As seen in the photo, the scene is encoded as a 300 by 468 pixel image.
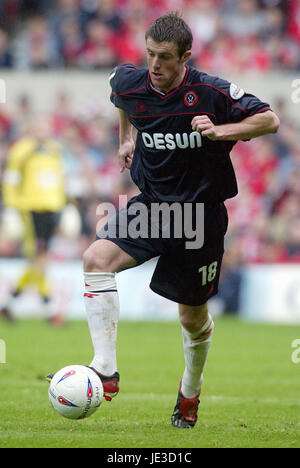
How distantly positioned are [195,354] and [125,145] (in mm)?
1568

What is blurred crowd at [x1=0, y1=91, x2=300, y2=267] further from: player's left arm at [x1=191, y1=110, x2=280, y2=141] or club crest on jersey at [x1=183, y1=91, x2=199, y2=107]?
player's left arm at [x1=191, y1=110, x2=280, y2=141]

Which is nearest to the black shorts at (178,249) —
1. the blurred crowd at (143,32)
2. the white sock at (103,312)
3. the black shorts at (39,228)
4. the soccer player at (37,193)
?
the white sock at (103,312)

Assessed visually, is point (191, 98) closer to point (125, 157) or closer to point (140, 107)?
point (140, 107)

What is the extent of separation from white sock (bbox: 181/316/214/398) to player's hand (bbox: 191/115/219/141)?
4.85 ft

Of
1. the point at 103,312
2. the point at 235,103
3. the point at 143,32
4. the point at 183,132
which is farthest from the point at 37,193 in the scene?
the point at 235,103

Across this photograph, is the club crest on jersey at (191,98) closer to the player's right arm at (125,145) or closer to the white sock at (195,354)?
the player's right arm at (125,145)

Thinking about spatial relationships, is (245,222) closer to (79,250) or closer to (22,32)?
(79,250)

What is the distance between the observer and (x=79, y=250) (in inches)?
621

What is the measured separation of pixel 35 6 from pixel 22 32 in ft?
3.67

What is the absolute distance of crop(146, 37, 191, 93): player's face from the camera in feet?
17.3

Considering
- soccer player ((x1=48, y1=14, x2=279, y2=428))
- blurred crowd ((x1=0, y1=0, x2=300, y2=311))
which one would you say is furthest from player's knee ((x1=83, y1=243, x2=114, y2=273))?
blurred crowd ((x1=0, y1=0, x2=300, y2=311))

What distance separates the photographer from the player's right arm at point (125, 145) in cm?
609

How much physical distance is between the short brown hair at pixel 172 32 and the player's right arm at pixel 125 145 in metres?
0.88

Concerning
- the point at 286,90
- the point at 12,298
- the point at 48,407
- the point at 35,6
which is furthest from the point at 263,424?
the point at 35,6
